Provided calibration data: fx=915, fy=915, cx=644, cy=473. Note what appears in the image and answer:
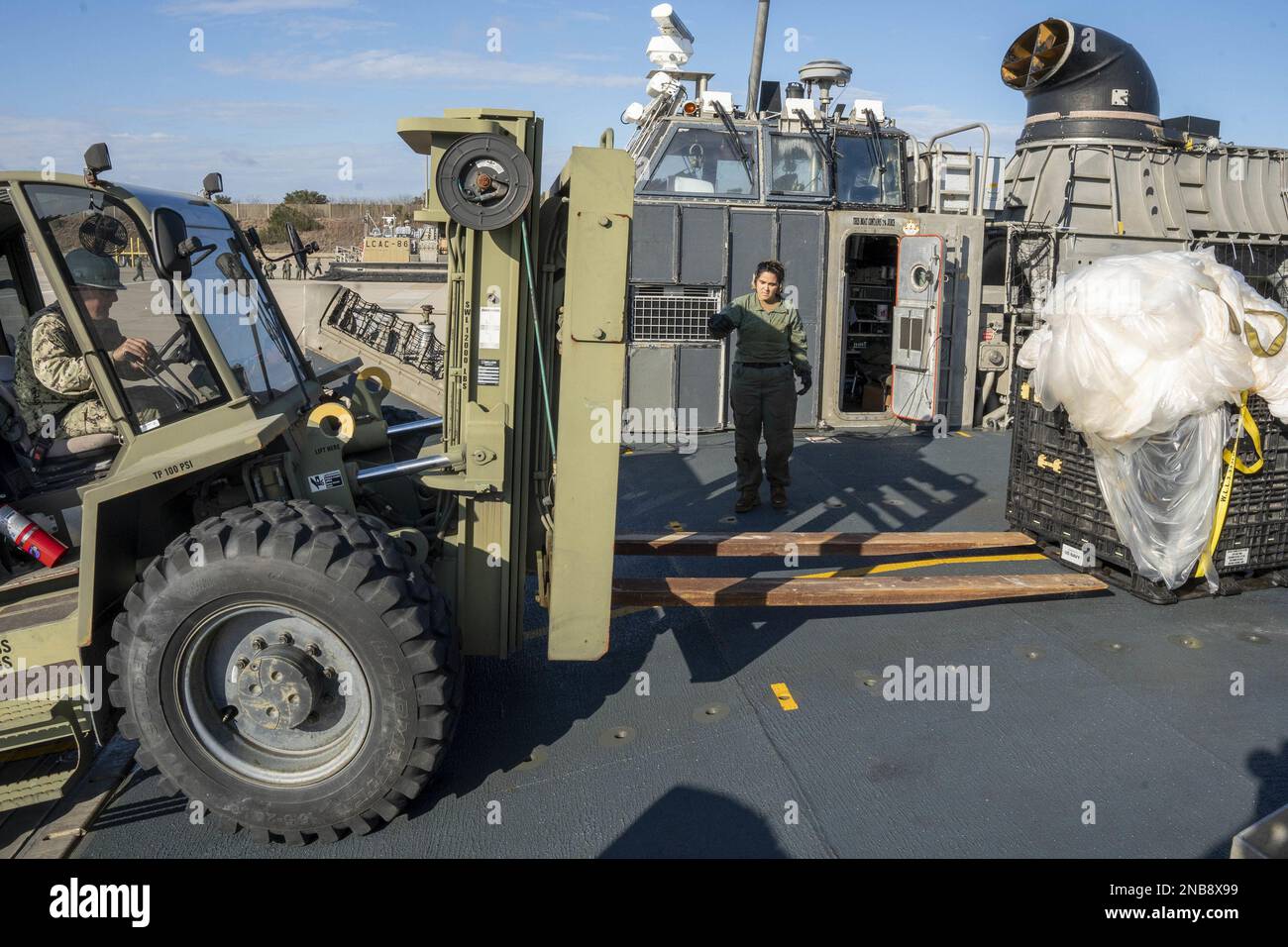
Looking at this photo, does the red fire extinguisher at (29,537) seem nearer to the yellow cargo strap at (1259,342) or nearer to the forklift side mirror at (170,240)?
the forklift side mirror at (170,240)

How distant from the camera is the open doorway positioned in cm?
1189

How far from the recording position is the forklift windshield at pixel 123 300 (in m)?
3.36

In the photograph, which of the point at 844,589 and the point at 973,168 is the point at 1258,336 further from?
the point at 973,168

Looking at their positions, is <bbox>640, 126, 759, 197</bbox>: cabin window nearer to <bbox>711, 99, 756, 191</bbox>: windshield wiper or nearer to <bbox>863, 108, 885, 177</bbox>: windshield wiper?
<bbox>711, 99, 756, 191</bbox>: windshield wiper

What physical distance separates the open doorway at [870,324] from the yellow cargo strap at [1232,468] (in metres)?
6.65

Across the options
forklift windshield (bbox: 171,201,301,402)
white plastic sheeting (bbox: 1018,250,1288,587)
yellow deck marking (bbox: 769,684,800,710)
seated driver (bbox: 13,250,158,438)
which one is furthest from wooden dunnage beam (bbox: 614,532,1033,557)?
seated driver (bbox: 13,250,158,438)

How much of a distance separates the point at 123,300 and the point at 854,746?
11.3 ft

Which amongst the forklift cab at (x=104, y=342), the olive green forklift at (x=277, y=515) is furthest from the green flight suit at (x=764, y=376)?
the forklift cab at (x=104, y=342)

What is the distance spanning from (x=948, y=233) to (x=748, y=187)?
2.48m

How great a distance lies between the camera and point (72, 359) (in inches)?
135

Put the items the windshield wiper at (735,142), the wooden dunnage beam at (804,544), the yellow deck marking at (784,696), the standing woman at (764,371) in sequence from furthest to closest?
the windshield wiper at (735,142), the standing woman at (764,371), the wooden dunnage beam at (804,544), the yellow deck marking at (784,696)

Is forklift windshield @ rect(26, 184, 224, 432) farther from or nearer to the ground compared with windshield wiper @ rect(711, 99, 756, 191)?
nearer to the ground

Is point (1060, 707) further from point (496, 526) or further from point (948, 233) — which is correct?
point (948, 233)

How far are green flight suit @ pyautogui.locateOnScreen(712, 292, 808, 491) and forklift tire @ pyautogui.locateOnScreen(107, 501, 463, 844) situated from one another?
14.5 ft
